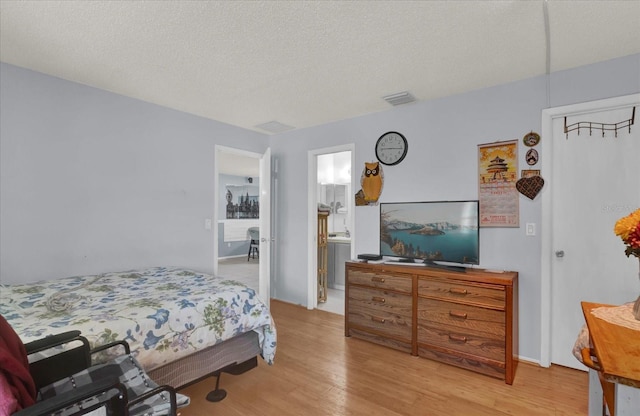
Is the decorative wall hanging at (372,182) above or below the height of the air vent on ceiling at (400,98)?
below

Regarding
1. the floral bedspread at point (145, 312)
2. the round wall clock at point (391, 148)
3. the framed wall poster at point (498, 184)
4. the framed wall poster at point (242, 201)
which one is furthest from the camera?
the framed wall poster at point (242, 201)

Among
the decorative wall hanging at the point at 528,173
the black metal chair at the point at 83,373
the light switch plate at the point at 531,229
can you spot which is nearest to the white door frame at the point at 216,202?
the black metal chair at the point at 83,373

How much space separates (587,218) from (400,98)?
1906 mm

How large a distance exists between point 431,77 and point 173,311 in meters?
2.70

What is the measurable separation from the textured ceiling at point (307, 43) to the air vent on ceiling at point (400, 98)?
0.09 m

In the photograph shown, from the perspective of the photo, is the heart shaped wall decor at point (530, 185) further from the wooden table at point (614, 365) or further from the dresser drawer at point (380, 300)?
the wooden table at point (614, 365)

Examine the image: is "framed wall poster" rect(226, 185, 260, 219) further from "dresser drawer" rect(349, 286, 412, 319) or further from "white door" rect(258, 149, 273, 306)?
"dresser drawer" rect(349, 286, 412, 319)

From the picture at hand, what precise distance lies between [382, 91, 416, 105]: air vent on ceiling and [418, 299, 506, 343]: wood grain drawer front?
1961 mm

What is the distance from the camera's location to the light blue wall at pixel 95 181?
2.53m

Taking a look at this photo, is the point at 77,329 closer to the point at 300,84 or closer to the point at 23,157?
the point at 23,157

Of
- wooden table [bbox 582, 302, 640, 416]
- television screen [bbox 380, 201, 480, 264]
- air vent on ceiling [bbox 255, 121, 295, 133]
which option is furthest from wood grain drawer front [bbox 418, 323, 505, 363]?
air vent on ceiling [bbox 255, 121, 295, 133]

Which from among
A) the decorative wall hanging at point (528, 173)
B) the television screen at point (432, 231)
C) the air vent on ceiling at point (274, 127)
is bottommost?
the television screen at point (432, 231)

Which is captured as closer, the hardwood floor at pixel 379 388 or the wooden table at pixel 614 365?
the wooden table at pixel 614 365

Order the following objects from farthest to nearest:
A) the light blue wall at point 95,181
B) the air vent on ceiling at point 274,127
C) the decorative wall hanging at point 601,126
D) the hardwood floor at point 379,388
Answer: the air vent on ceiling at point 274,127 < the light blue wall at point 95,181 < the decorative wall hanging at point 601,126 < the hardwood floor at point 379,388
